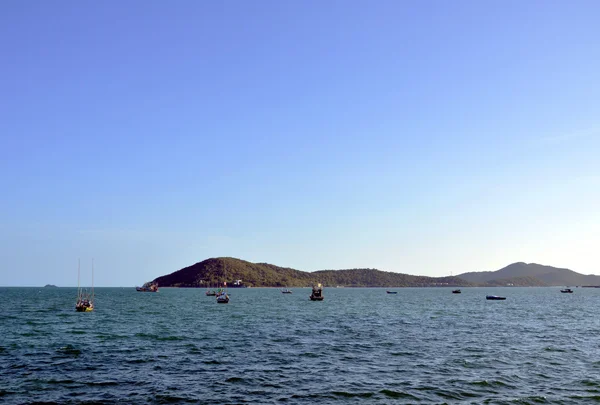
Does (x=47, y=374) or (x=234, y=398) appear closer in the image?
(x=234, y=398)

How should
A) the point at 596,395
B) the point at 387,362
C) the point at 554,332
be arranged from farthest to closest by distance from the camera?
the point at 554,332 → the point at 387,362 → the point at 596,395

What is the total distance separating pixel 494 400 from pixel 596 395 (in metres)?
6.77

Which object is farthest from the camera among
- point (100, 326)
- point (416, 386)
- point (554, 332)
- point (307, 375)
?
point (100, 326)

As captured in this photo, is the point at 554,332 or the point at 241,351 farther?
the point at 554,332

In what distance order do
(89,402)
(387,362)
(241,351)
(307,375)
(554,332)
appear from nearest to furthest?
(89,402), (307,375), (387,362), (241,351), (554,332)

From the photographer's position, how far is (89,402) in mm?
26078

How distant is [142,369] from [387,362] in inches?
757

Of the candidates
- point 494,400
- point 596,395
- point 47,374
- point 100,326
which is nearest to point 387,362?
point 494,400

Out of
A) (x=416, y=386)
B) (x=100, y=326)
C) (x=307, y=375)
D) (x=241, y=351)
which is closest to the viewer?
(x=416, y=386)

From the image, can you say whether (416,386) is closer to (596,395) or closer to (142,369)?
(596,395)

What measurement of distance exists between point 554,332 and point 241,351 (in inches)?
1722

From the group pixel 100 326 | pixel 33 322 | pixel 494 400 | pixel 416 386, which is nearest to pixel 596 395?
pixel 494 400

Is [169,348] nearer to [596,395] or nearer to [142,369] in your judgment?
[142,369]

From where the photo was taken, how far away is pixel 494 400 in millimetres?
26859
